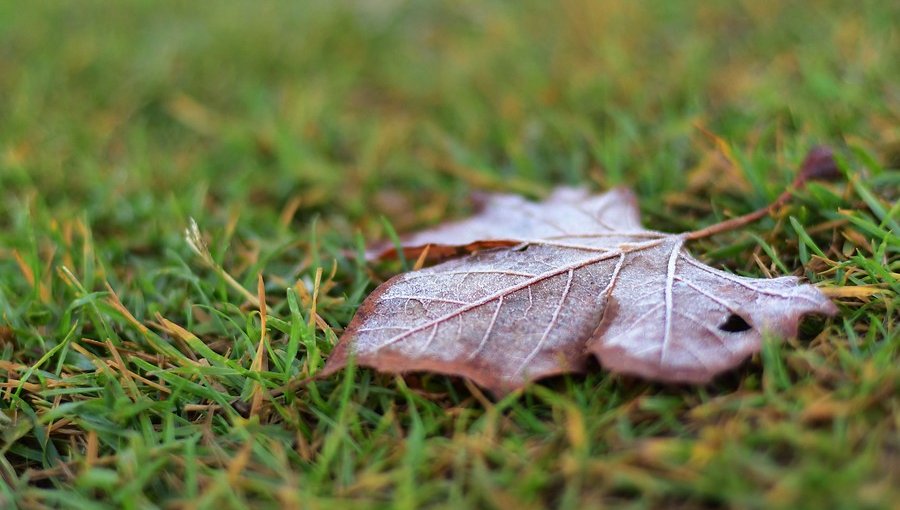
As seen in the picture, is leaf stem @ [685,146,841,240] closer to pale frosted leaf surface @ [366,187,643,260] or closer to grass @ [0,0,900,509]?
grass @ [0,0,900,509]

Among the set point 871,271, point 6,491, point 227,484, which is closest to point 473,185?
point 871,271

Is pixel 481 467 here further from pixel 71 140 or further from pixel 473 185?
pixel 71 140

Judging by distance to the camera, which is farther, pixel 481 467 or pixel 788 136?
pixel 788 136

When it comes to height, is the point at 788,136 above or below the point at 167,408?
above

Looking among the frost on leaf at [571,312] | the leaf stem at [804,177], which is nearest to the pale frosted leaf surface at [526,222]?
the frost on leaf at [571,312]

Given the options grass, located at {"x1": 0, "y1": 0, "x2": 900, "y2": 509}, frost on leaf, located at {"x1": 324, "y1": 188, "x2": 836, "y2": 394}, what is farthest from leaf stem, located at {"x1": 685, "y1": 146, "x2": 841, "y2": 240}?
frost on leaf, located at {"x1": 324, "y1": 188, "x2": 836, "y2": 394}

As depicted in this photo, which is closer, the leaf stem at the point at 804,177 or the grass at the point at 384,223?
the grass at the point at 384,223

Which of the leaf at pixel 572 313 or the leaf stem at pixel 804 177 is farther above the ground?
the leaf stem at pixel 804 177

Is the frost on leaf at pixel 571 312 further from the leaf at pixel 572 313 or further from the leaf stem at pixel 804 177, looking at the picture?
the leaf stem at pixel 804 177
